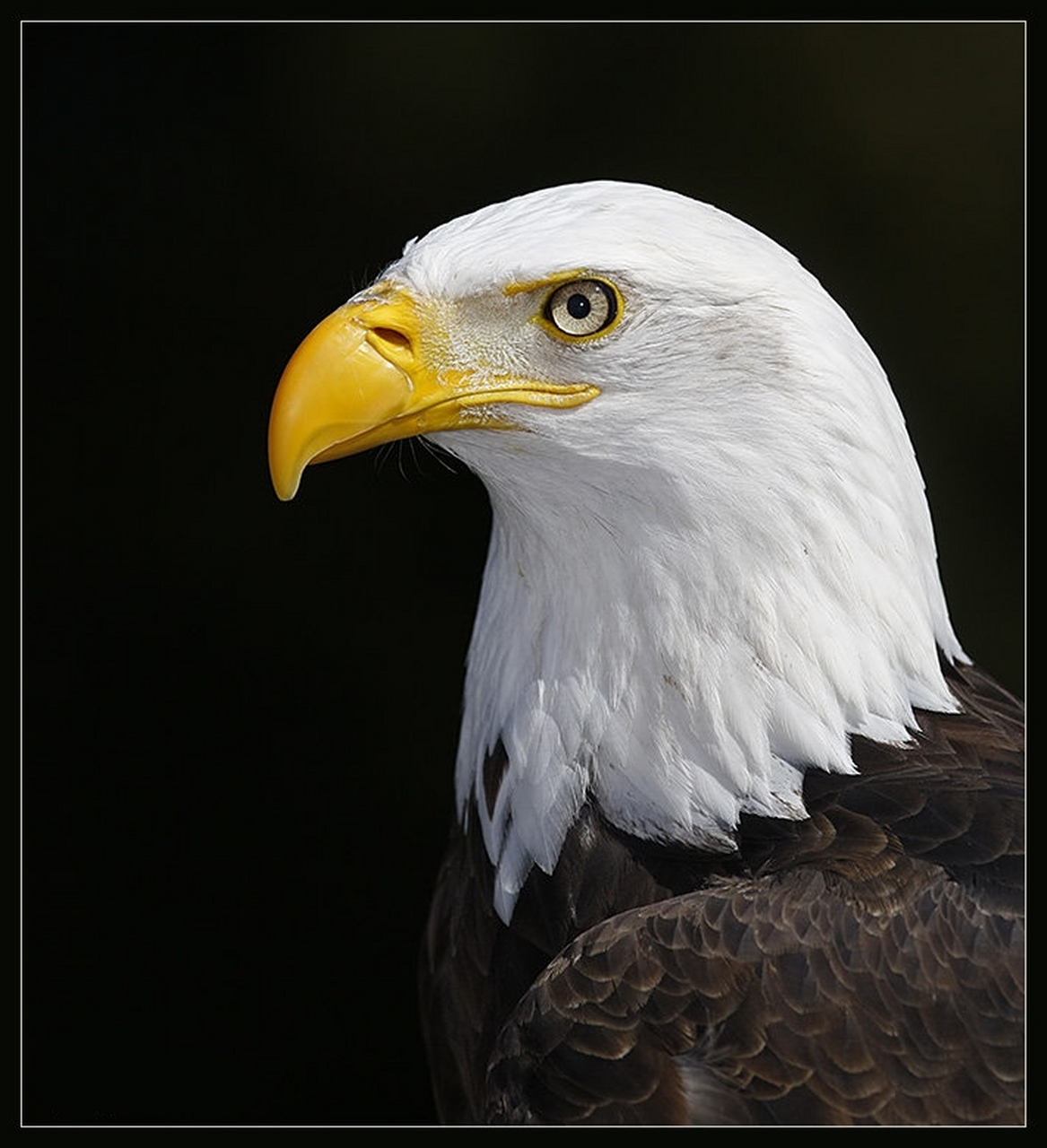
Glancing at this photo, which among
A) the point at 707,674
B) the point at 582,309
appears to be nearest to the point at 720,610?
the point at 707,674

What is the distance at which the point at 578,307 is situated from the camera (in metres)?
1.68

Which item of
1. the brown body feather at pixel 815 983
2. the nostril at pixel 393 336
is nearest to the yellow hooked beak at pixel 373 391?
the nostril at pixel 393 336

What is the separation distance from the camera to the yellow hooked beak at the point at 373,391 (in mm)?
1674

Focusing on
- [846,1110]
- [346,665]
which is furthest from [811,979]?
[346,665]

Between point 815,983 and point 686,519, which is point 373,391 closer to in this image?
point 686,519

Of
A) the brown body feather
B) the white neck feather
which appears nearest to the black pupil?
the white neck feather

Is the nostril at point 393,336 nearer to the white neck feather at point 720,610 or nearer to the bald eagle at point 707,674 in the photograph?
the bald eagle at point 707,674

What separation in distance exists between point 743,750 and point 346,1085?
238 centimetres

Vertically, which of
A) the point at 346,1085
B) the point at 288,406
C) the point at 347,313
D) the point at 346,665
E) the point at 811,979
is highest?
the point at 347,313

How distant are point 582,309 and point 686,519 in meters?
0.29

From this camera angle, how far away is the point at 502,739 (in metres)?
1.95

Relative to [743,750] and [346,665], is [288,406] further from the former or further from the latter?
[346,665]

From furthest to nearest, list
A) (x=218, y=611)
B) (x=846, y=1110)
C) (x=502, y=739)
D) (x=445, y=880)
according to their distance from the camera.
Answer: (x=218, y=611), (x=445, y=880), (x=502, y=739), (x=846, y=1110)

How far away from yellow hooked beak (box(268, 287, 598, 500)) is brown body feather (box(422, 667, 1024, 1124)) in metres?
0.63
